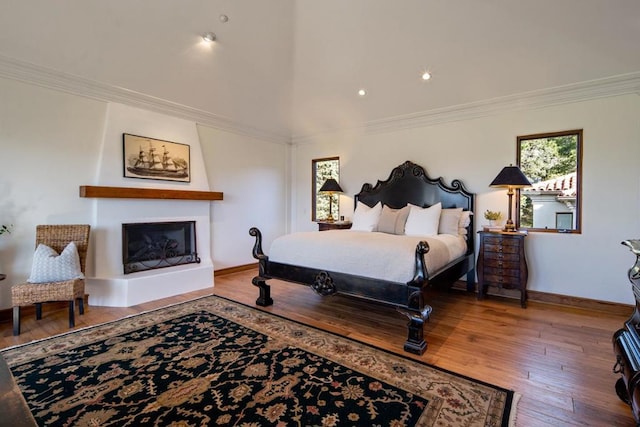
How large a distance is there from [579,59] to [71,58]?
223 inches

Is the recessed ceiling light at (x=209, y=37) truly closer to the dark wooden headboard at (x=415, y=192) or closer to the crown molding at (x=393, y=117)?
the crown molding at (x=393, y=117)

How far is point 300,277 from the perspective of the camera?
3.41 meters

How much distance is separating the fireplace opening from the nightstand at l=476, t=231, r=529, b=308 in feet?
13.7

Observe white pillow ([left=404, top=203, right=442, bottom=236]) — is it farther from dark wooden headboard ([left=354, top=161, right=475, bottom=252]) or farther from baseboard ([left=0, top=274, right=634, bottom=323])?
baseboard ([left=0, top=274, right=634, bottom=323])

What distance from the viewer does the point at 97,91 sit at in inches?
151

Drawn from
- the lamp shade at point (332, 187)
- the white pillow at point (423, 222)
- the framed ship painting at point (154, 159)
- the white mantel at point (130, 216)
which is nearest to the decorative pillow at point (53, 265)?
the white mantel at point (130, 216)

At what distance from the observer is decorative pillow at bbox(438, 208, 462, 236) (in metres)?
4.27

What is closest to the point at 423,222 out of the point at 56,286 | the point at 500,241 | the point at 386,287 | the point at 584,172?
the point at 500,241

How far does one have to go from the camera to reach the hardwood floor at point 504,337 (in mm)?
1924

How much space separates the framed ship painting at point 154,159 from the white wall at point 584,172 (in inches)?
142

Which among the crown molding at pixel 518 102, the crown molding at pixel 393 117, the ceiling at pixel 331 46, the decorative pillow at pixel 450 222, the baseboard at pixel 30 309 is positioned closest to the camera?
the ceiling at pixel 331 46

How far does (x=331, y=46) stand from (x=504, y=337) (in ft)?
12.9

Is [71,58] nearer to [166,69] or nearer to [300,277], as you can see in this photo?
[166,69]

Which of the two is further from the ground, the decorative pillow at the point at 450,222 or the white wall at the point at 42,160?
the white wall at the point at 42,160
